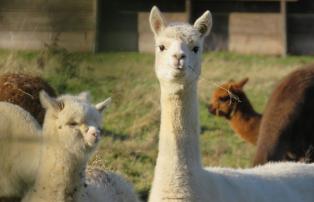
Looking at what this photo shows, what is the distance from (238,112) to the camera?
11023 mm

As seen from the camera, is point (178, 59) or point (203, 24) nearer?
point (178, 59)

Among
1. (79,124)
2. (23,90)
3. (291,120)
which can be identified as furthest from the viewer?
(291,120)

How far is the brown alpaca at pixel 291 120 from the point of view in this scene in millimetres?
9055

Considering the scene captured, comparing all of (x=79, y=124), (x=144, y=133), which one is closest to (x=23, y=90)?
(x=79, y=124)

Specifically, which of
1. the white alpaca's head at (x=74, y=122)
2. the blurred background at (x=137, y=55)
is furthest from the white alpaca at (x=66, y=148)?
the blurred background at (x=137, y=55)

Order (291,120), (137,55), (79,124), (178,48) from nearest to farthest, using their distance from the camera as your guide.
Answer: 1. (137,55)
2. (79,124)
3. (178,48)
4. (291,120)

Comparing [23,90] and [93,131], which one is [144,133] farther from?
[93,131]

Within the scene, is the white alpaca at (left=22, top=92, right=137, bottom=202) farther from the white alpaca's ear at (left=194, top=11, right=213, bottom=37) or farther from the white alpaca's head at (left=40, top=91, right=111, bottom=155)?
the white alpaca's ear at (left=194, top=11, right=213, bottom=37)

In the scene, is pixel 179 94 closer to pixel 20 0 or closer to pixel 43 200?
pixel 43 200

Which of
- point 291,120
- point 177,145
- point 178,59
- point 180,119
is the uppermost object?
point 178,59

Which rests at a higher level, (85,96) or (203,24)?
(203,24)

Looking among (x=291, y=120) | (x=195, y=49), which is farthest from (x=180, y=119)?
(x=291, y=120)

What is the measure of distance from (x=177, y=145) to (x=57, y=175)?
0.60 m

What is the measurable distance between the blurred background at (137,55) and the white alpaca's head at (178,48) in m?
0.14
